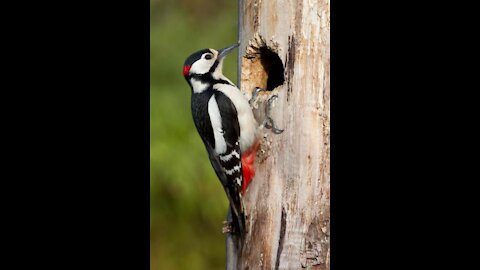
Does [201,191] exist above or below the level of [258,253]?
above

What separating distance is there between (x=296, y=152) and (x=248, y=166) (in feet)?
1.10

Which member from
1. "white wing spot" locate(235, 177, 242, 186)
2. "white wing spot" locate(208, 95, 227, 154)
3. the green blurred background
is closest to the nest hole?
"white wing spot" locate(208, 95, 227, 154)

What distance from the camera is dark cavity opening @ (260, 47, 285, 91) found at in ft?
13.6

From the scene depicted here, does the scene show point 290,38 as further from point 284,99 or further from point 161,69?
point 161,69

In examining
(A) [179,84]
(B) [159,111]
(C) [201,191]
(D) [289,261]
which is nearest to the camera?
(D) [289,261]

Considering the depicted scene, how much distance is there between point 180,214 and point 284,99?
8.23ft

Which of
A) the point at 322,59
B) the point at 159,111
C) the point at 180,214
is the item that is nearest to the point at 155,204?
the point at 180,214

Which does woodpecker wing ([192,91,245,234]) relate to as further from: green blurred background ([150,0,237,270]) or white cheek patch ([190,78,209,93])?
green blurred background ([150,0,237,270])

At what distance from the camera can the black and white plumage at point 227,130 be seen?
159 inches

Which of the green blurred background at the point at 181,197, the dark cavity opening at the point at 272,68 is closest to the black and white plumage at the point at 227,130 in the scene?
the dark cavity opening at the point at 272,68

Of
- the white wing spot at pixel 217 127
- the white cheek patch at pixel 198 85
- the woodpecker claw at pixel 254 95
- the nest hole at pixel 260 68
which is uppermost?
the nest hole at pixel 260 68

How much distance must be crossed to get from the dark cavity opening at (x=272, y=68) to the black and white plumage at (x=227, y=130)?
0.22 meters

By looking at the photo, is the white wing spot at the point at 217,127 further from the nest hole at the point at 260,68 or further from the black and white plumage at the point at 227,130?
the nest hole at the point at 260,68

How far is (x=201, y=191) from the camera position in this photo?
6109mm
